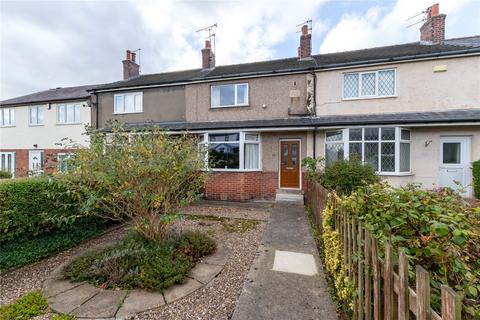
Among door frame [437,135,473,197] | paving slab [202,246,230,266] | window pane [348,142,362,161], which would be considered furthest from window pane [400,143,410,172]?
paving slab [202,246,230,266]

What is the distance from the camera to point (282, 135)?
10680 mm

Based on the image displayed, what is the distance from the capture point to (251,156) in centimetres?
1083

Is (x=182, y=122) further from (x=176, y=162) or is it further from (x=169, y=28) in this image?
(x=176, y=162)

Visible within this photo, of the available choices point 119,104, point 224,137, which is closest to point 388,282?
point 224,137

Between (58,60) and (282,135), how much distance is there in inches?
664

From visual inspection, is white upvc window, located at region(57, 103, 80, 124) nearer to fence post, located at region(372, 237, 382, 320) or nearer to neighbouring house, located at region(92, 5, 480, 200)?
neighbouring house, located at region(92, 5, 480, 200)

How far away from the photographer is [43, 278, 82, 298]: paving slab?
3.42 metres

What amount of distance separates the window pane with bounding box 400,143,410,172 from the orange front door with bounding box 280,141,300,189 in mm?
4078

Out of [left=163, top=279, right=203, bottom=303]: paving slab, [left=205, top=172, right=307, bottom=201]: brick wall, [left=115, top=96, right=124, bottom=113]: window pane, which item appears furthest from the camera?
[left=115, top=96, right=124, bottom=113]: window pane

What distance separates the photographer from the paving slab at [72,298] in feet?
10.0

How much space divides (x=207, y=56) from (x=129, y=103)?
576cm

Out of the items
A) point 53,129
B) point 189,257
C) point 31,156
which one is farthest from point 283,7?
point 31,156

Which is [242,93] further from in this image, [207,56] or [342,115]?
[342,115]

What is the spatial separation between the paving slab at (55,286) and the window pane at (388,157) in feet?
34.3
